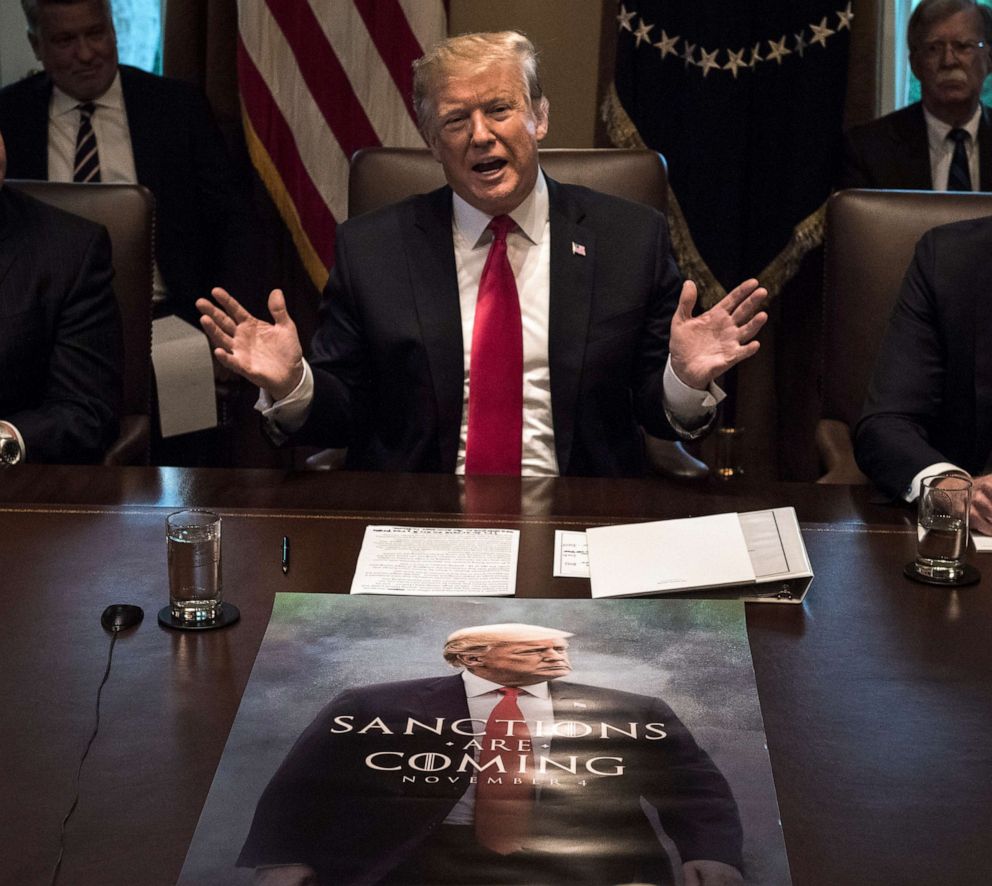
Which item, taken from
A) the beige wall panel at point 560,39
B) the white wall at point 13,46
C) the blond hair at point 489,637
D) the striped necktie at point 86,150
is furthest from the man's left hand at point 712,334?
the white wall at point 13,46

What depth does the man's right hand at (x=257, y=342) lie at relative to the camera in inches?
78.4

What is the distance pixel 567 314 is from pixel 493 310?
133 mm

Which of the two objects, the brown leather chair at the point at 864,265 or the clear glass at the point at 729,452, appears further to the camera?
the clear glass at the point at 729,452

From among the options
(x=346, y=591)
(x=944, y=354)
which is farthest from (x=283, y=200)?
(x=346, y=591)

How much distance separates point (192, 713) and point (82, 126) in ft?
8.98

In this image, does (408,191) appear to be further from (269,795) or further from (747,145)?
(269,795)

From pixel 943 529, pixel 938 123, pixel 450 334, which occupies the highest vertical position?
pixel 938 123

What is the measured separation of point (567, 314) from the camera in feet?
7.93

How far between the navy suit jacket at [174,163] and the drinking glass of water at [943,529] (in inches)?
92.6

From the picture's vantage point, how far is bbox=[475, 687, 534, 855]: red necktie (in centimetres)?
103

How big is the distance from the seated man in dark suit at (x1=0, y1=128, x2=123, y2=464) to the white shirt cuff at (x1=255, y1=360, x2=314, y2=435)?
0.42 metres

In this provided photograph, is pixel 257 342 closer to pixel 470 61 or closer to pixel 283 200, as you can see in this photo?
pixel 470 61

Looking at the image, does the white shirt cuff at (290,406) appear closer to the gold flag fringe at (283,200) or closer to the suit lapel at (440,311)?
the suit lapel at (440,311)

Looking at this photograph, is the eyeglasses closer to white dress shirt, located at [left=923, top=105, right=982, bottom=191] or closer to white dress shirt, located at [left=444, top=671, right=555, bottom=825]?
white dress shirt, located at [left=923, top=105, right=982, bottom=191]
